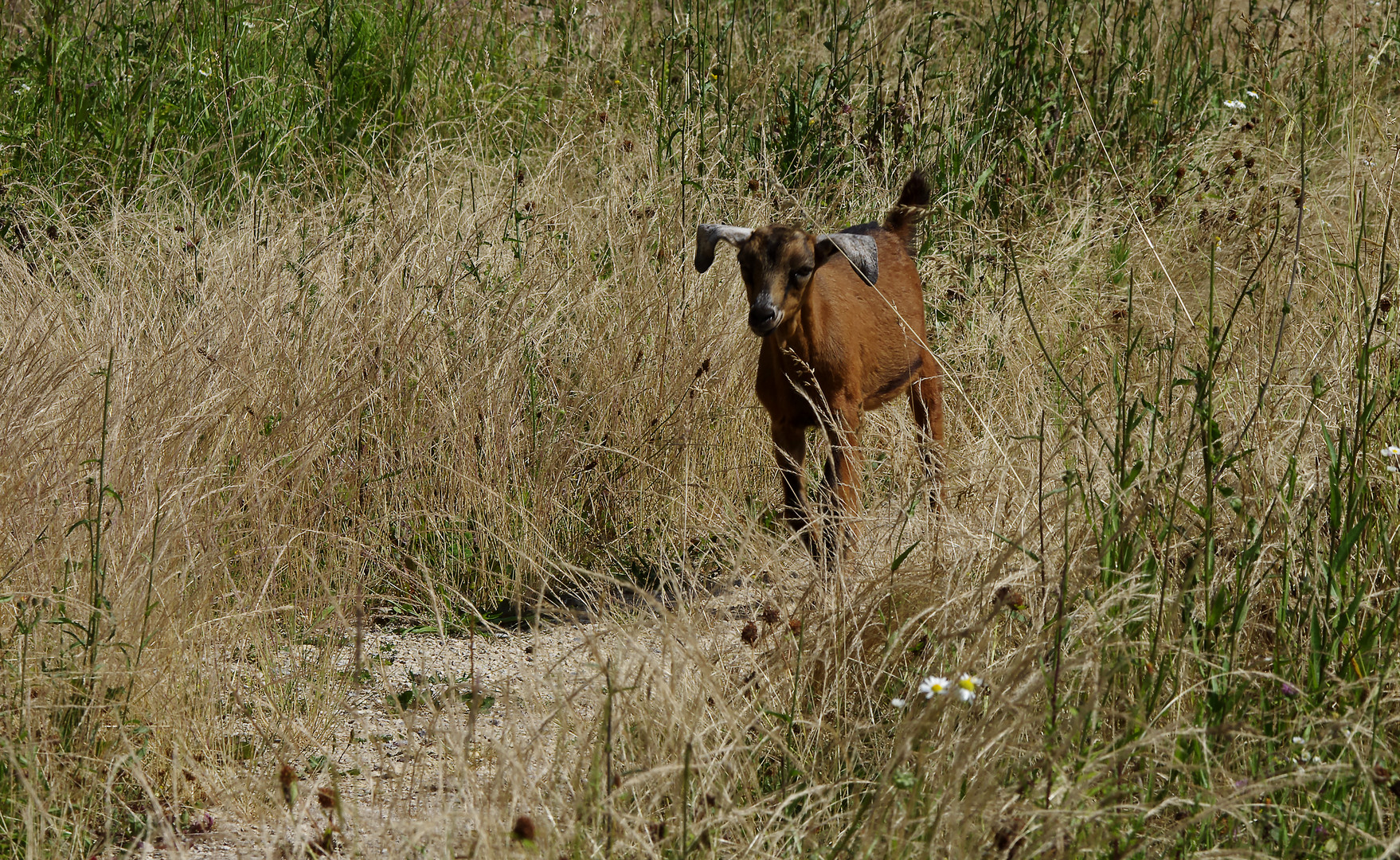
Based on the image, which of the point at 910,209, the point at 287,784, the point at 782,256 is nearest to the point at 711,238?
the point at 782,256

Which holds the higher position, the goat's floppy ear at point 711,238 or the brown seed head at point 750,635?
the goat's floppy ear at point 711,238

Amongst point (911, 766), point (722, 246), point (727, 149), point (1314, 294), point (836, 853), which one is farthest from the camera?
point (727, 149)

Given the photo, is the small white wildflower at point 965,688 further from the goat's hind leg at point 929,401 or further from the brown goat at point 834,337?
the goat's hind leg at point 929,401

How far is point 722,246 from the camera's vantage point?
5293mm

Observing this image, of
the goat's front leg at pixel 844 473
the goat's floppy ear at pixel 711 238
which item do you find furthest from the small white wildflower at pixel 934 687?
the goat's floppy ear at pixel 711 238

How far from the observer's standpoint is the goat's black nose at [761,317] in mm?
3842

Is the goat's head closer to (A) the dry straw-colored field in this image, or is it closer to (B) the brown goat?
(B) the brown goat

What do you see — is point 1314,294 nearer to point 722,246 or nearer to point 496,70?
point 722,246

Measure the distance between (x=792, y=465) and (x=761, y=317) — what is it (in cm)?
47

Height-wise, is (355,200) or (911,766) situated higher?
(355,200)

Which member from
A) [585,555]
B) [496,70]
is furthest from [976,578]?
[496,70]

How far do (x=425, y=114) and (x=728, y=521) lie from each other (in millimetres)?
3421

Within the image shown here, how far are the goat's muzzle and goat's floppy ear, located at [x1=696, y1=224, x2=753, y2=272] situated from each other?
379 millimetres

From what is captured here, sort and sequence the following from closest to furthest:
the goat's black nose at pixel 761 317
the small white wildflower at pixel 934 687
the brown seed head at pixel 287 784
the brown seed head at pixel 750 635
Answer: the brown seed head at pixel 287 784
the small white wildflower at pixel 934 687
the brown seed head at pixel 750 635
the goat's black nose at pixel 761 317
